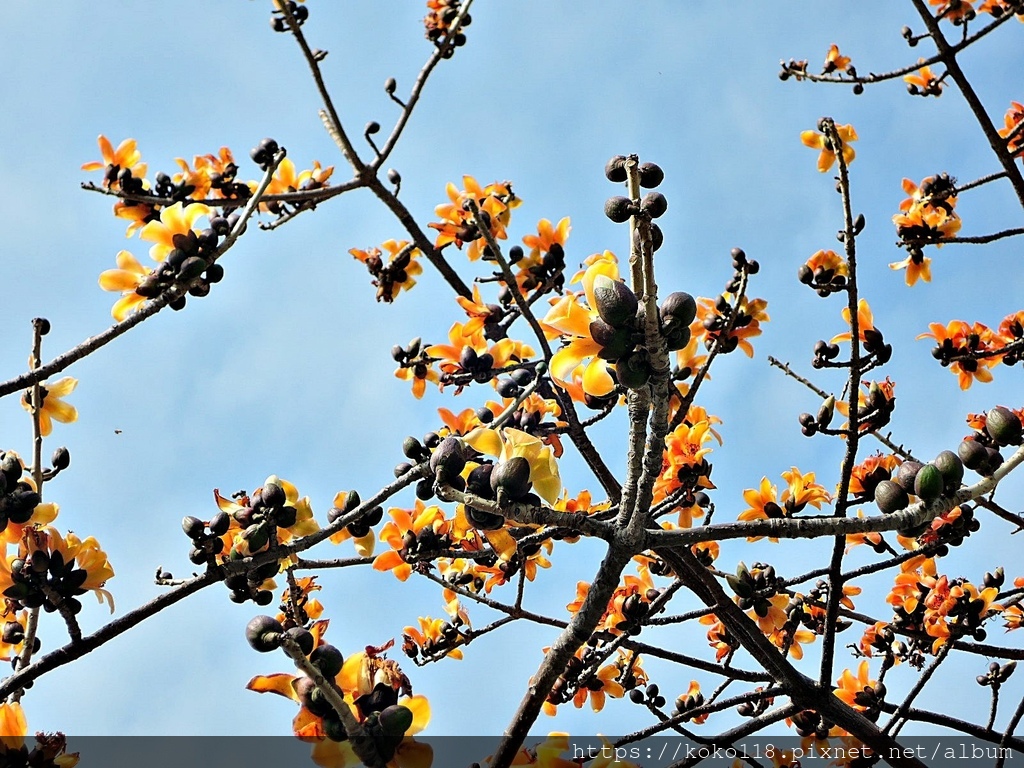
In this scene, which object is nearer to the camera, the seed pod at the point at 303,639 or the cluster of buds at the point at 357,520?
the seed pod at the point at 303,639

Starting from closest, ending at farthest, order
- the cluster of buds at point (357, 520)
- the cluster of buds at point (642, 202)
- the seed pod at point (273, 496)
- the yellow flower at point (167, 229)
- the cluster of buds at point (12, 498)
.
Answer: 1. the cluster of buds at point (642, 202)
2. the cluster of buds at point (12, 498)
3. the seed pod at point (273, 496)
4. the cluster of buds at point (357, 520)
5. the yellow flower at point (167, 229)

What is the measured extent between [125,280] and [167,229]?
0.30 m

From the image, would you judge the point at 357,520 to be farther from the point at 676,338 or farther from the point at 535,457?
the point at 676,338

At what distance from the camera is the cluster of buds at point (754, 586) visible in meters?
2.85

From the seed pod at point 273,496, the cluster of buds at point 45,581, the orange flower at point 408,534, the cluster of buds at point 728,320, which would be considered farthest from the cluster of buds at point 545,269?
the cluster of buds at point 45,581

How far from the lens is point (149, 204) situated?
133 inches

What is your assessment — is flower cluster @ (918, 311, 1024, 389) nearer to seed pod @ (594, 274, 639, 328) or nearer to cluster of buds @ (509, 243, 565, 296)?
cluster of buds @ (509, 243, 565, 296)

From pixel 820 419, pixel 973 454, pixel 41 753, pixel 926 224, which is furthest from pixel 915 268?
pixel 41 753

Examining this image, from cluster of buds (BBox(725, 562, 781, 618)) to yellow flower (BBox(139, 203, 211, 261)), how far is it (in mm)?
2275

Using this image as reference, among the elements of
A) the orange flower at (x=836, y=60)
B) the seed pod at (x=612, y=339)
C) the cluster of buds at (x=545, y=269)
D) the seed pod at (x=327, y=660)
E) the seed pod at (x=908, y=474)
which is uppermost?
the orange flower at (x=836, y=60)

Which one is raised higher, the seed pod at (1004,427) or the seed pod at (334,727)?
the seed pod at (1004,427)

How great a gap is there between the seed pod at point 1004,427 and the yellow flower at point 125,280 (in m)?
2.68

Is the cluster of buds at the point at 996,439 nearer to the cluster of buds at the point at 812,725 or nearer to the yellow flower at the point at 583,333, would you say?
the yellow flower at the point at 583,333

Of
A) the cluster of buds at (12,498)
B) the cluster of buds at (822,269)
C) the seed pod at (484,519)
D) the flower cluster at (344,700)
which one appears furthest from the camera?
the cluster of buds at (822,269)
